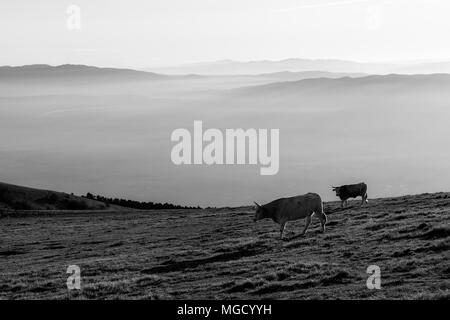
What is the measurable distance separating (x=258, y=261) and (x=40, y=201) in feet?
267

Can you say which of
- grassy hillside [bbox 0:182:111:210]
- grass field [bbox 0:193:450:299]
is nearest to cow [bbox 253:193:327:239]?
grass field [bbox 0:193:450:299]

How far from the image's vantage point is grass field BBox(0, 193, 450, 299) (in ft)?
72.8

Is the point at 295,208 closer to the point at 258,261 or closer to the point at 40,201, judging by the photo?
the point at 258,261

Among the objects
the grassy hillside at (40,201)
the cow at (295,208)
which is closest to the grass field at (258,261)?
the cow at (295,208)

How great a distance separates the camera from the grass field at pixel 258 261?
72.8 ft

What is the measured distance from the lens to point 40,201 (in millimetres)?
103750

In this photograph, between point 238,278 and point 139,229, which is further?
point 139,229

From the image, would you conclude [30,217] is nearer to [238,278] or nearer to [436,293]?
[238,278]

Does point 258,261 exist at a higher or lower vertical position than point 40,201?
higher

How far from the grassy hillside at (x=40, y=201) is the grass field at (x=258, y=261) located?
2107 inches

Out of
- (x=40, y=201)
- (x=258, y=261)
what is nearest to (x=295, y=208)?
(x=258, y=261)

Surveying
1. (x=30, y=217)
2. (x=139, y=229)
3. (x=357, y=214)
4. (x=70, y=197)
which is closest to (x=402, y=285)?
(x=357, y=214)
